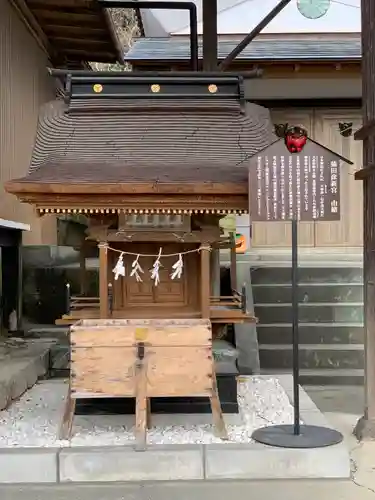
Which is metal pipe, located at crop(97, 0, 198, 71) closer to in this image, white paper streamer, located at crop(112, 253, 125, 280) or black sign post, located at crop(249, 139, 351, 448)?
white paper streamer, located at crop(112, 253, 125, 280)

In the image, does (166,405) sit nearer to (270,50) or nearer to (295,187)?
(295,187)

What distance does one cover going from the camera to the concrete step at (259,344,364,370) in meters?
8.81

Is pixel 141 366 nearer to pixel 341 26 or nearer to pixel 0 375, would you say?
pixel 0 375

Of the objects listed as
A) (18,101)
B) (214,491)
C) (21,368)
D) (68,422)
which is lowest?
(214,491)

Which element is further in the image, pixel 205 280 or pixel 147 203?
pixel 205 280

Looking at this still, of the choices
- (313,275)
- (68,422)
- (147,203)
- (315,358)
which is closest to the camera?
(68,422)

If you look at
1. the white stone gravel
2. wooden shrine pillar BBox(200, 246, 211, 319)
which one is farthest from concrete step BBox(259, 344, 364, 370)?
wooden shrine pillar BBox(200, 246, 211, 319)

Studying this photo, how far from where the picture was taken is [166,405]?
253 inches

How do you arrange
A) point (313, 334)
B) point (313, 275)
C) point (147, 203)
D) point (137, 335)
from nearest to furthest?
point (137, 335) → point (147, 203) → point (313, 334) → point (313, 275)

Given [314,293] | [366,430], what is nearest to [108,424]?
[366,430]

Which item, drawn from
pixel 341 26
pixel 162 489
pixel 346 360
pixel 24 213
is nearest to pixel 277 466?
pixel 162 489

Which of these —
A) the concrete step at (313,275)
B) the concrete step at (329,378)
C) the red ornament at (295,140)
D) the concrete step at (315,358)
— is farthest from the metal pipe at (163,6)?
the red ornament at (295,140)

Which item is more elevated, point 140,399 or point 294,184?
point 294,184

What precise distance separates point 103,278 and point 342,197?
25.4 ft
